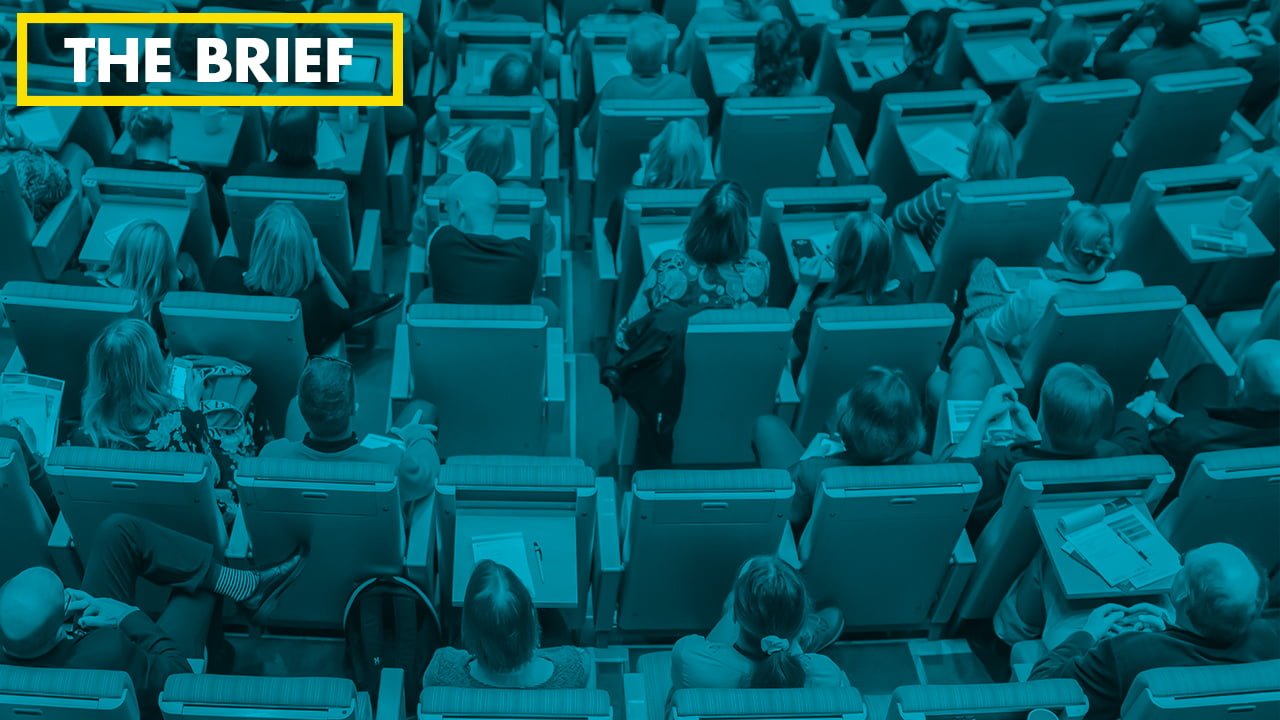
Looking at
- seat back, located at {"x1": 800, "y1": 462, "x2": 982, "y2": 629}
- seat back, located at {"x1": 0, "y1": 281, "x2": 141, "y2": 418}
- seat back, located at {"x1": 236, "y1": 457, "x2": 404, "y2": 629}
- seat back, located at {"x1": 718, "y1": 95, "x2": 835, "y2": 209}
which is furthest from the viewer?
seat back, located at {"x1": 718, "y1": 95, "x2": 835, "y2": 209}

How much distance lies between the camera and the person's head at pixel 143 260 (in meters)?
3.74

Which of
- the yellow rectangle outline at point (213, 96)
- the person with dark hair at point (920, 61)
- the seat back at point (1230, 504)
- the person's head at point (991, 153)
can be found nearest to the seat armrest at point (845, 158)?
the person with dark hair at point (920, 61)

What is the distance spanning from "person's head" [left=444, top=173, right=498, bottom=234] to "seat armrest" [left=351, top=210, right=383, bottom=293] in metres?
0.55

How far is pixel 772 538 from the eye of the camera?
3.12 metres

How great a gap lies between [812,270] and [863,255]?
27cm

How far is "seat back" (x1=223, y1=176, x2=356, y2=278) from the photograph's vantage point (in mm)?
4105

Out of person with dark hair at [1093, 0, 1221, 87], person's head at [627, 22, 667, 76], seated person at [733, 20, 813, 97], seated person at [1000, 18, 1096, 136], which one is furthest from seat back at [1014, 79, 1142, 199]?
person's head at [627, 22, 667, 76]

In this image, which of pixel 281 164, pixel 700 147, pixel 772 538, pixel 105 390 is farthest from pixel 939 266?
pixel 105 390

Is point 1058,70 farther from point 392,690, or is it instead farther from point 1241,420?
point 392,690

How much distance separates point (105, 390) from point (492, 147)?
1699mm

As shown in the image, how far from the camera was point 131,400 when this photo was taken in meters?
3.27

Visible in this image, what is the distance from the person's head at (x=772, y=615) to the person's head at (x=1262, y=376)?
5.79 feet

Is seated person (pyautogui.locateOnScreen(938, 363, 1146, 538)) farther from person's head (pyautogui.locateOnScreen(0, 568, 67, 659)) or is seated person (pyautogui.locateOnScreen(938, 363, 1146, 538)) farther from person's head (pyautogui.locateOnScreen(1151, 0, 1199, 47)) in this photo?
person's head (pyautogui.locateOnScreen(0, 568, 67, 659))

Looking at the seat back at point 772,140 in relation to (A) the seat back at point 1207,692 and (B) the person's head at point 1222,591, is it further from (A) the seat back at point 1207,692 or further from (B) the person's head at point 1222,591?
(A) the seat back at point 1207,692
